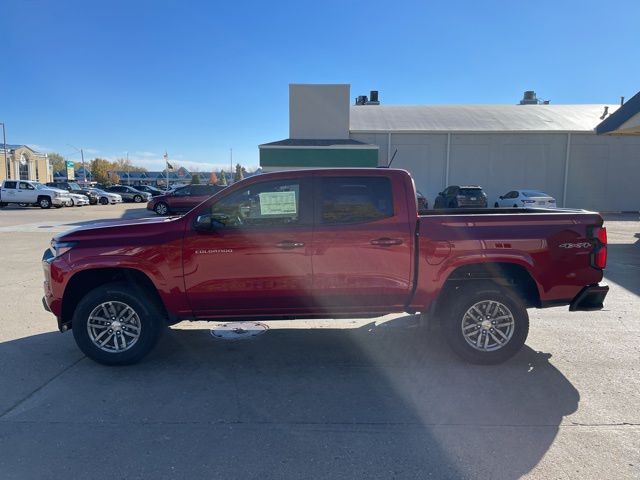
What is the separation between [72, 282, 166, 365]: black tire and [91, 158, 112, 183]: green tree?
101047 mm

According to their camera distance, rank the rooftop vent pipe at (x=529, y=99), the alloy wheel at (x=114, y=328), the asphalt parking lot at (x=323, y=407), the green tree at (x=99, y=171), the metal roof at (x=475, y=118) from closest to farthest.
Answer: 1. the asphalt parking lot at (x=323, y=407)
2. the alloy wheel at (x=114, y=328)
3. the metal roof at (x=475, y=118)
4. the rooftop vent pipe at (x=529, y=99)
5. the green tree at (x=99, y=171)

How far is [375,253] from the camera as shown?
4250mm

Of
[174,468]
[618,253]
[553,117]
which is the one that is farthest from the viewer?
[553,117]

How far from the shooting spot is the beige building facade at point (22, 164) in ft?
203

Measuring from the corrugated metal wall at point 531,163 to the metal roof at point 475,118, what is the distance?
0.54 meters

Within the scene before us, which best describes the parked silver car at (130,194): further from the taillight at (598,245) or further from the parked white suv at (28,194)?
the taillight at (598,245)

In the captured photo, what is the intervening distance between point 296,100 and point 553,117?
17894 mm

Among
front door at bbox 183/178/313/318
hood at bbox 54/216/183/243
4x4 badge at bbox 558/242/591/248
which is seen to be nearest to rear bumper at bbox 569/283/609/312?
4x4 badge at bbox 558/242/591/248

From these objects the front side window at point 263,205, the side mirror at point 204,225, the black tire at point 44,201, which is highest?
the front side window at point 263,205

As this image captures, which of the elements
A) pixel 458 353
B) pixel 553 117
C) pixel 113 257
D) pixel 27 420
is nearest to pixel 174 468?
pixel 27 420

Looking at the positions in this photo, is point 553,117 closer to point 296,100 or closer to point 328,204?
point 296,100

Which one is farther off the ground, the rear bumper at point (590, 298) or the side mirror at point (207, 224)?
the side mirror at point (207, 224)

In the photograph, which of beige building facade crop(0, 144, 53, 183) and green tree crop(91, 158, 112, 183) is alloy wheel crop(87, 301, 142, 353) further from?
green tree crop(91, 158, 112, 183)

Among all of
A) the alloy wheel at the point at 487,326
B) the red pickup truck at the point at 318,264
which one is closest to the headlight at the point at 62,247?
the red pickup truck at the point at 318,264
